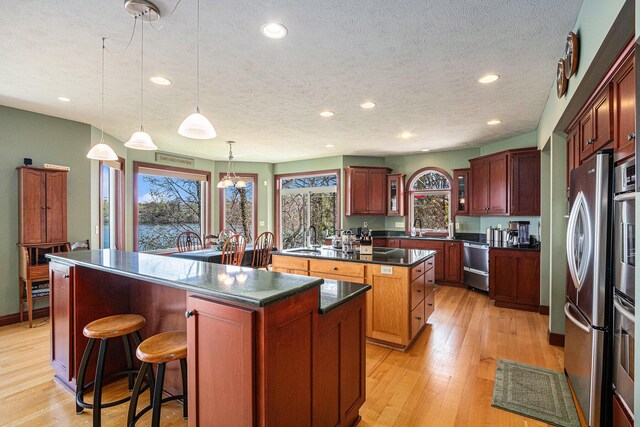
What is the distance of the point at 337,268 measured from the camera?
331cm

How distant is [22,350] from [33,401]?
1.20 meters

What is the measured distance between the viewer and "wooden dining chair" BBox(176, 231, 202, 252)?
251 inches

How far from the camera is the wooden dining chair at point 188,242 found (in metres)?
6.37

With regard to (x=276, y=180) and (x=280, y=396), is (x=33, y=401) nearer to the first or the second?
(x=280, y=396)

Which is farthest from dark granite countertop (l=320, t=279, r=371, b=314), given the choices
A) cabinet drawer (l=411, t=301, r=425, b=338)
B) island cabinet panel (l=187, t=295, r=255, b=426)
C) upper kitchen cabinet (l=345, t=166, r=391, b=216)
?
upper kitchen cabinet (l=345, t=166, r=391, b=216)

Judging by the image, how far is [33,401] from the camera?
222 centimetres

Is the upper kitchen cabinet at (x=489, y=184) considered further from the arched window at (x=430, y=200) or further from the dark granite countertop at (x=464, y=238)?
the arched window at (x=430, y=200)

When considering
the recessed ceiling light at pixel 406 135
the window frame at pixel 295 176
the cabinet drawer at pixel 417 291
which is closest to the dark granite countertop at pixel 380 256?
the cabinet drawer at pixel 417 291

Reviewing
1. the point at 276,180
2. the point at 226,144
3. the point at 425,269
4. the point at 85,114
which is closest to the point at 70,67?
the point at 85,114

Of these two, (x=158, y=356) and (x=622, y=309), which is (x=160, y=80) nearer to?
(x=158, y=356)

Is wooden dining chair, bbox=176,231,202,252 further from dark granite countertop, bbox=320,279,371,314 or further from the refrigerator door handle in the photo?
the refrigerator door handle

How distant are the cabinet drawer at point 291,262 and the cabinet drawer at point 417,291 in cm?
118

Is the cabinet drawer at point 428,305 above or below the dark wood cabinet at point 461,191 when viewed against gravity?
below

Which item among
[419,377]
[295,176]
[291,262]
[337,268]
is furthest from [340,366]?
[295,176]
